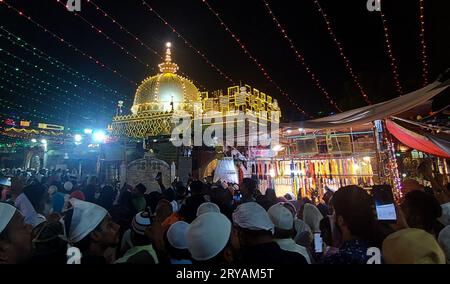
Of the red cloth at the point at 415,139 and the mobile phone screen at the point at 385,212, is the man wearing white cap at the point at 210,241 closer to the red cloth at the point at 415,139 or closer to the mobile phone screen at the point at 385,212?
the mobile phone screen at the point at 385,212

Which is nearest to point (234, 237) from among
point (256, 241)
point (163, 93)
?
point (256, 241)

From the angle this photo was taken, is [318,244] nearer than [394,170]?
Yes

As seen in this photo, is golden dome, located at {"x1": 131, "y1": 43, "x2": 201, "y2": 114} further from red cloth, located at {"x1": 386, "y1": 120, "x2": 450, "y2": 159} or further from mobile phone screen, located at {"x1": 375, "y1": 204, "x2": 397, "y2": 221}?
mobile phone screen, located at {"x1": 375, "y1": 204, "x2": 397, "y2": 221}

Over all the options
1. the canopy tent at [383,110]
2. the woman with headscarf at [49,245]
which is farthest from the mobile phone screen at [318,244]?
the canopy tent at [383,110]

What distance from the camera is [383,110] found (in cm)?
625

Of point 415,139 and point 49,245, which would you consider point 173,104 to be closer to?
point 415,139

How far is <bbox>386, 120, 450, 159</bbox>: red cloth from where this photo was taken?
21.7ft

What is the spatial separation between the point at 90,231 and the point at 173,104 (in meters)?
23.2

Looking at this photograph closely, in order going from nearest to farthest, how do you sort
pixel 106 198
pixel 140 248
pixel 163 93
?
pixel 140 248 → pixel 106 198 → pixel 163 93

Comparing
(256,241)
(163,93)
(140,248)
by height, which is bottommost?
(140,248)

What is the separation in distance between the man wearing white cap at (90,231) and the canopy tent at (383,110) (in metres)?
5.95

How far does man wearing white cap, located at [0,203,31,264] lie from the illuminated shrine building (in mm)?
13451

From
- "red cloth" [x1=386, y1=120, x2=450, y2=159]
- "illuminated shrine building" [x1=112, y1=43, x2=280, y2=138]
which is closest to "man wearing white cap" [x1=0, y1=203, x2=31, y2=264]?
"red cloth" [x1=386, y1=120, x2=450, y2=159]

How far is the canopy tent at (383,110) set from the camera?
5.78 metres
